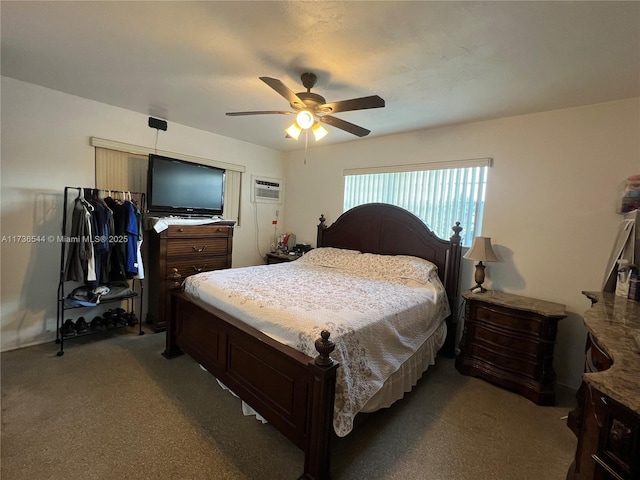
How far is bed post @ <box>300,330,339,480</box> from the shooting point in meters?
1.44

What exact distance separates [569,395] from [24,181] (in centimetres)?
523

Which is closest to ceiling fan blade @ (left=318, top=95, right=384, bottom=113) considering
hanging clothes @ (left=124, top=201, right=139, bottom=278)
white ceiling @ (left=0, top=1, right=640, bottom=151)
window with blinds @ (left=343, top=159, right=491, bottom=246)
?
white ceiling @ (left=0, top=1, right=640, bottom=151)

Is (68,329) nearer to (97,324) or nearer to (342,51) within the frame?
(97,324)

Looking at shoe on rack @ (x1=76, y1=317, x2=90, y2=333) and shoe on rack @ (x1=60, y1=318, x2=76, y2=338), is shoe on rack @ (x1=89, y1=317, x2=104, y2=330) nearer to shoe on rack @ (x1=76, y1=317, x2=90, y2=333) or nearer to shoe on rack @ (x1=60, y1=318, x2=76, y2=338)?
shoe on rack @ (x1=76, y1=317, x2=90, y2=333)

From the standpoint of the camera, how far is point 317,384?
1.46 metres

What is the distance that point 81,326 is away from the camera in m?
2.93

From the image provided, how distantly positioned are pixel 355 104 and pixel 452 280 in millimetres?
2063

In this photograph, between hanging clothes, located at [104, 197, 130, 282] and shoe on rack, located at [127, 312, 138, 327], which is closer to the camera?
hanging clothes, located at [104, 197, 130, 282]

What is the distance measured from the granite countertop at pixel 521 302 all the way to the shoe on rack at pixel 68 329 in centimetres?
381

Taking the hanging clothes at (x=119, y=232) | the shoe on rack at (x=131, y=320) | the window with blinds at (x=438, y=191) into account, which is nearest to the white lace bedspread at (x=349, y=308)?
the window with blinds at (x=438, y=191)

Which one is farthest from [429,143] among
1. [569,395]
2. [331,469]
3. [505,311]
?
[331,469]

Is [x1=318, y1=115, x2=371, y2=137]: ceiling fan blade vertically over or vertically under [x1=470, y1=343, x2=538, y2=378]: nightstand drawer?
over

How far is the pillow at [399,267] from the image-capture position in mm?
2912

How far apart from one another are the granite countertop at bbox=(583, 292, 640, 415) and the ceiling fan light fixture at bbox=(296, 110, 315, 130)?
6.54 ft
